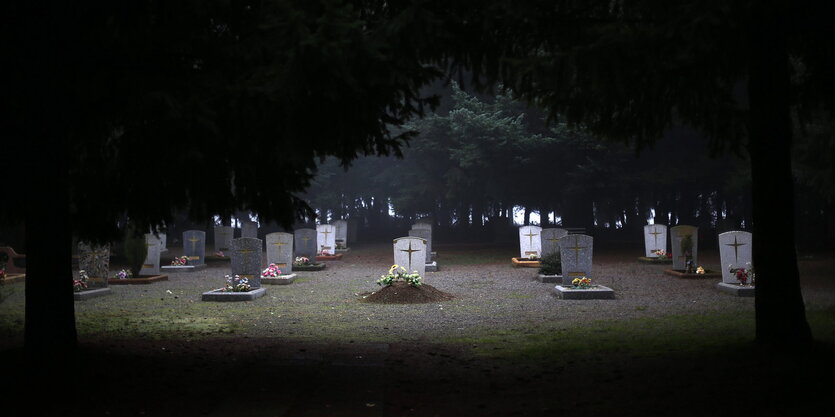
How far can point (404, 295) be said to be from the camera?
1491 cm

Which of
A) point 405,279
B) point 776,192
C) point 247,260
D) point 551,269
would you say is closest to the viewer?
point 776,192

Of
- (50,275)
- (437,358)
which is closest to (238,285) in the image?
(437,358)

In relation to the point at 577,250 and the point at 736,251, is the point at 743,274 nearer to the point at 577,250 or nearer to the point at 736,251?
the point at 736,251

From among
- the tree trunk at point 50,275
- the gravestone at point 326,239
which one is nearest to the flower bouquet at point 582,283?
the tree trunk at point 50,275

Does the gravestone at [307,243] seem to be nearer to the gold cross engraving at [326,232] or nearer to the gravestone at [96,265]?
the gold cross engraving at [326,232]

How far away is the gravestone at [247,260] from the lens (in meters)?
16.5

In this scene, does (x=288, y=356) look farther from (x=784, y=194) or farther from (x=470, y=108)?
(x=470, y=108)

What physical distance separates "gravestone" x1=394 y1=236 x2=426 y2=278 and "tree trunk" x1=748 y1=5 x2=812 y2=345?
10.2 m

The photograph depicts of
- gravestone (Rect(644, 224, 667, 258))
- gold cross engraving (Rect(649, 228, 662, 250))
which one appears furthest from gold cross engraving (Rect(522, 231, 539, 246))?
gold cross engraving (Rect(649, 228, 662, 250))

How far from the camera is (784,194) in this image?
773 centimetres

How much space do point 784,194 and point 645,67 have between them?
2545 mm

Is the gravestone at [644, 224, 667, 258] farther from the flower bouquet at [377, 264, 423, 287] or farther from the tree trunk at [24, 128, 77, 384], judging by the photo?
the tree trunk at [24, 128, 77, 384]

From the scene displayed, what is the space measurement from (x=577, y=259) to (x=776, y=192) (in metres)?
9.20

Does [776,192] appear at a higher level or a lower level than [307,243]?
higher
